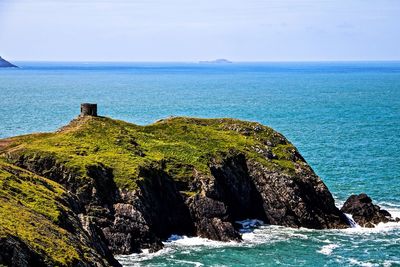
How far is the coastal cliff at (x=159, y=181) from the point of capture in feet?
213

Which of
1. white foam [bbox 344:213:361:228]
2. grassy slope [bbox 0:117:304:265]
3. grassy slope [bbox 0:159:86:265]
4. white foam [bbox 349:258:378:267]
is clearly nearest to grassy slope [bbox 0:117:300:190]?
grassy slope [bbox 0:117:304:265]

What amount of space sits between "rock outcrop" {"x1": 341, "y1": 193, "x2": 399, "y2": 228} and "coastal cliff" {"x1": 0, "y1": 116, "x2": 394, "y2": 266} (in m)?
2.09

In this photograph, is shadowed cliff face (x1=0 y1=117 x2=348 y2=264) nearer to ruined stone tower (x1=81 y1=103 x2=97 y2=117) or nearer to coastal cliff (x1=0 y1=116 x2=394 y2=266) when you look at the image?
coastal cliff (x1=0 y1=116 x2=394 y2=266)

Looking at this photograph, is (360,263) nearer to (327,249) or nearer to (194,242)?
(327,249)

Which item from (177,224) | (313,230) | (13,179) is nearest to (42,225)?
(13,179)

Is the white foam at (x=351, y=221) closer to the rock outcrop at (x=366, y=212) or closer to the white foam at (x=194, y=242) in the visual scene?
the rock outcrop at (x=366, y=212)

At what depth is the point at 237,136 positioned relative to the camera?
9038 cm

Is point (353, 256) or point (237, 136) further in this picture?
point (237, 136)

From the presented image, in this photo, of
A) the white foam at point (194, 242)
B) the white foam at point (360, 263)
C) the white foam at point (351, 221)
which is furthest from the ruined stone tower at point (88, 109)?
the white foam at point (360, 263)

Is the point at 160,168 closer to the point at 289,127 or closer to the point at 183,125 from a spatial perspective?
the point at 183,125

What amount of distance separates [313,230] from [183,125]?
1033 inches

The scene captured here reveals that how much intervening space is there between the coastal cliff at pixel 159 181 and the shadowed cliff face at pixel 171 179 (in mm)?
120

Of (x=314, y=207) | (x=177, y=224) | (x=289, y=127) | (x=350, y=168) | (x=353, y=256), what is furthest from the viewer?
(x=289, y=127)

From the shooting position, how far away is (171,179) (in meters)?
75.4
